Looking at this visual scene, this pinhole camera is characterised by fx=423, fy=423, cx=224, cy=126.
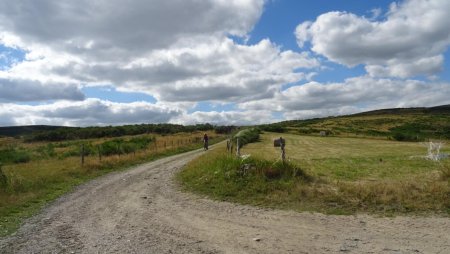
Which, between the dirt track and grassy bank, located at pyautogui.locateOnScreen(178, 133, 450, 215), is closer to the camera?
the dirt track

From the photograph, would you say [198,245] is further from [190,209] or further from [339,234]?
[190,209]

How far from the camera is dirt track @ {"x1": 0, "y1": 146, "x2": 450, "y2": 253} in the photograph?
8234mm

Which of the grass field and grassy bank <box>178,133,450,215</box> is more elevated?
grassy bank <box>178,133,450,215</box>

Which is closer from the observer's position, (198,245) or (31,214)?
(198,245)

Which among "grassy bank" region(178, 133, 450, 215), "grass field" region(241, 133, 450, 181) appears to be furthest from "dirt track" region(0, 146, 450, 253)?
"grass field" region(241, 133, 450, 181)

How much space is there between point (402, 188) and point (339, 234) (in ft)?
14.6

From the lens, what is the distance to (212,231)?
959 centimetres

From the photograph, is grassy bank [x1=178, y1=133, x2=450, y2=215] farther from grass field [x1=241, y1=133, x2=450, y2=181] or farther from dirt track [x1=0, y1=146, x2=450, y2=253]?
grass field [x1=241, y1=133, x2=450, y2=181]

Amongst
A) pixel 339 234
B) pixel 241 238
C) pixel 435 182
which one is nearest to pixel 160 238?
pixel 241 238

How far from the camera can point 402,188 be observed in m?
12.4

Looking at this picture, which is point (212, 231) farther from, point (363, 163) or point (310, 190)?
point (363, 163)

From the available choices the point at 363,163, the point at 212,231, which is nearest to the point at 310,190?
the point at 212,231

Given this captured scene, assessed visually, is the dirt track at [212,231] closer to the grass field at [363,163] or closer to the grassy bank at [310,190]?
the grassy bank at [310,190]

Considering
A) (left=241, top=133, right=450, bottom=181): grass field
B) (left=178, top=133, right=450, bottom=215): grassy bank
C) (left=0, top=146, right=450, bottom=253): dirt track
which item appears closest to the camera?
(left=0, top=146, right=450, bottom=253): dirt track
